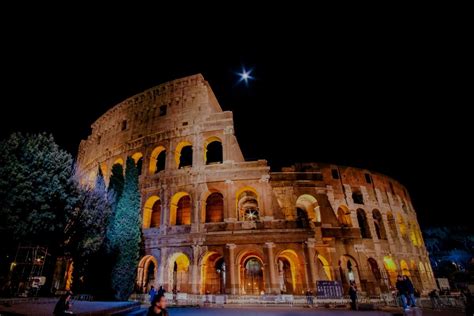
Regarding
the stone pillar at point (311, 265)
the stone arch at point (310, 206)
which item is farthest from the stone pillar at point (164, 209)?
the stone arch at point (310, 206)

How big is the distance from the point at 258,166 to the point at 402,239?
23.3 m

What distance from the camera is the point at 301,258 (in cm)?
1817

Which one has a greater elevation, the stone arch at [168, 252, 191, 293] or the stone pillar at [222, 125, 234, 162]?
the stone pillar at [222, 125, 234, 162]

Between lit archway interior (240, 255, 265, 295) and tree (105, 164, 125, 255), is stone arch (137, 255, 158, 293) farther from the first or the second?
lit archway interior (240, 255, 265, 295)

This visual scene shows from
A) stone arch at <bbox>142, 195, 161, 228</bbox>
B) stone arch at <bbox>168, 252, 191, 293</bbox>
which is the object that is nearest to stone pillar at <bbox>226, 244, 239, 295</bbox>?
stone arch at <bbox>168, 252, 191, 293</bbox>

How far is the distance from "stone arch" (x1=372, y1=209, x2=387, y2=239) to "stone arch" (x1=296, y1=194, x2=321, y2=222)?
419 inches

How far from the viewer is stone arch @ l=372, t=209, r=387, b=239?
31.0m

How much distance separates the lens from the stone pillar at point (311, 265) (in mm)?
17562

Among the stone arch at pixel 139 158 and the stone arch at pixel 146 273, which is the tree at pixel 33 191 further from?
the stone arch at pixel 139 158

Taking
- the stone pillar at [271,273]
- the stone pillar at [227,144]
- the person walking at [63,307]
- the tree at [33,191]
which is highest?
the stone pillar at [227,144]

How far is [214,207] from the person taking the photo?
22438mm

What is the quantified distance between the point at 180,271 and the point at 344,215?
1953cm

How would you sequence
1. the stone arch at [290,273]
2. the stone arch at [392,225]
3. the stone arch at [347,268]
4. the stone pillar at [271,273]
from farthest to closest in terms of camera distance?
the stone arch at [392,225]
the stone arch at [347,268]
the stone arch at [290,273]
the stone pillar at [271,273]

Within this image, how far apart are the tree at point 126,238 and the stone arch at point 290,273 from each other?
35.2 feet
